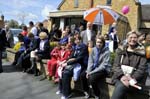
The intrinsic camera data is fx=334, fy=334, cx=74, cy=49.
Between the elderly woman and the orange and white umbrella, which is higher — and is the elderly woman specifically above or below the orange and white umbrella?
below

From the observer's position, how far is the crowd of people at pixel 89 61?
7.06 metres

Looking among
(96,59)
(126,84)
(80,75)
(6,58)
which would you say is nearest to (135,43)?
(126,84)

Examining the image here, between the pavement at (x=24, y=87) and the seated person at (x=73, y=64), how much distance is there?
1.02 ft

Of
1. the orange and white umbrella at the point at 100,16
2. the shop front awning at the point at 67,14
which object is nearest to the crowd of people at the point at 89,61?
the orange and white umbrella at the point at 100,16

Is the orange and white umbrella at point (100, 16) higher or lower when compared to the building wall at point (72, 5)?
lower

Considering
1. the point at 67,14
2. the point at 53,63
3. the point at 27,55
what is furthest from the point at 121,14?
the point at 53,63

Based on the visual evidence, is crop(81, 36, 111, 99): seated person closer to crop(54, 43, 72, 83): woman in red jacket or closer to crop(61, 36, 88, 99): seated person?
crop(61, 36, 88, 99): seated person

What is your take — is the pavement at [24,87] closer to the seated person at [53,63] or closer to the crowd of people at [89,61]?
the crowd of people at [89,61]

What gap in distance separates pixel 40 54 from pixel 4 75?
1.46 m

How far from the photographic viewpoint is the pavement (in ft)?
29.2

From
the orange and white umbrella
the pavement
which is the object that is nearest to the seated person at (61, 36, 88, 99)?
the pavement

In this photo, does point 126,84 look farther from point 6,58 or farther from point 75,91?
point 6,58

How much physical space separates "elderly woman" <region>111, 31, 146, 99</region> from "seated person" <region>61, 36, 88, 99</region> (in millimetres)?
1728

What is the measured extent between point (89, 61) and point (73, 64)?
676 millimetres
